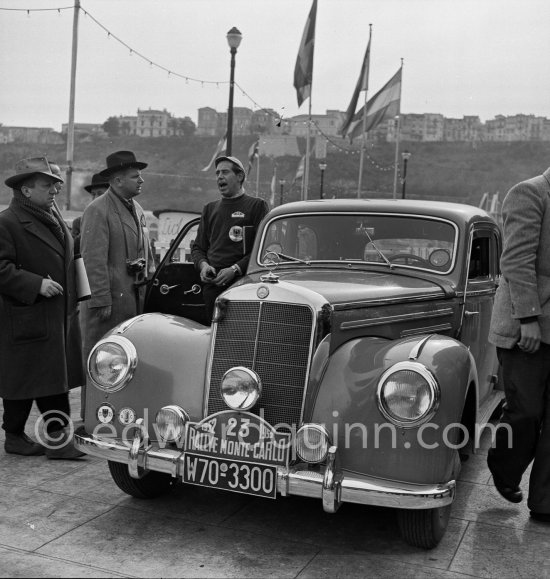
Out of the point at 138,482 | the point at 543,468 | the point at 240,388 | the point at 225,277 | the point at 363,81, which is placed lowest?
the point at 138,482

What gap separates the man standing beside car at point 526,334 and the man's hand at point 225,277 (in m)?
2.02

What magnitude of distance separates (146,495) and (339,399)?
137 cm

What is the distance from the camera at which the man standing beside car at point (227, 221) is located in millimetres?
5609

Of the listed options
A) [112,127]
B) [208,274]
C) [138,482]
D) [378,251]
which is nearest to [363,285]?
[378,251]

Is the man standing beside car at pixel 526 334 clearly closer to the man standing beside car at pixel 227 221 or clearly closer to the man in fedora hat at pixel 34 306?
the man standing beside car at pixel 227 221

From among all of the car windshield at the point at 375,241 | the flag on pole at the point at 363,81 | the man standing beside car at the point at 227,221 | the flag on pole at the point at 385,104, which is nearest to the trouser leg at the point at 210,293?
the man standing beside car at the point at 227,221

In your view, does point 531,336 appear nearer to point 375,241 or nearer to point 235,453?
point 375,241

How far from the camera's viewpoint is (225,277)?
A: 5.27 metres

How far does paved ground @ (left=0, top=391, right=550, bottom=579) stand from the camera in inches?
128

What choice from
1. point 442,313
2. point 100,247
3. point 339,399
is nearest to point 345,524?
point 339,399

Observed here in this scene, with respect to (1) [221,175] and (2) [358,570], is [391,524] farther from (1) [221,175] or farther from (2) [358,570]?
(1) [221,175]

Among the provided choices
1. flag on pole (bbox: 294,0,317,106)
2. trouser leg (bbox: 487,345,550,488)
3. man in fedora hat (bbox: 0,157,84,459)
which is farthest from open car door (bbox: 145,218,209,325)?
flag on pole (bbox: 294,0,317,106)

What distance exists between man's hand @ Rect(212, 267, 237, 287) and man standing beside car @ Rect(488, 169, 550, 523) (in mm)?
2021

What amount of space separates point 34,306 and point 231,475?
2.14m
